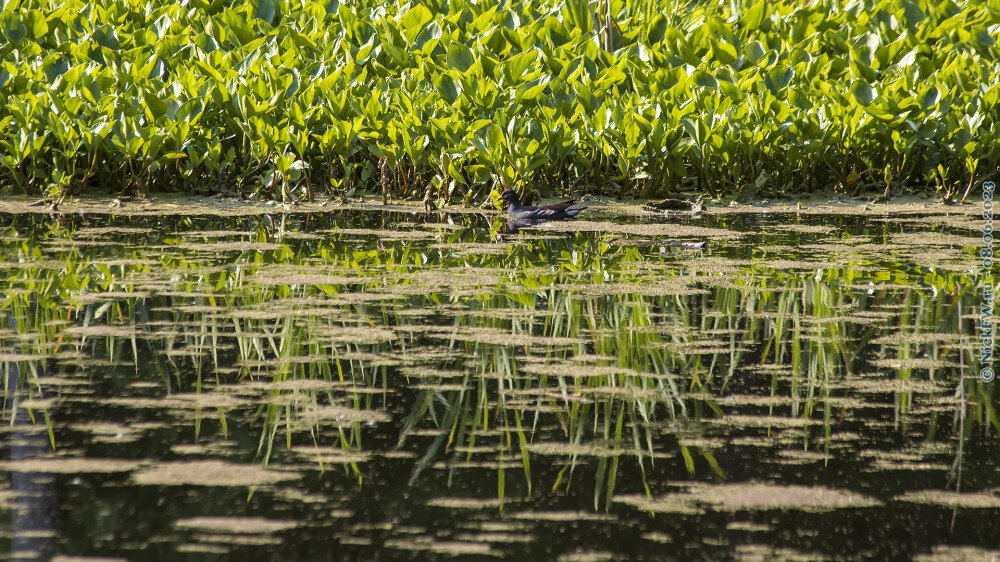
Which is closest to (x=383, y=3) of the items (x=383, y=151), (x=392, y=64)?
(x=392, y=64)

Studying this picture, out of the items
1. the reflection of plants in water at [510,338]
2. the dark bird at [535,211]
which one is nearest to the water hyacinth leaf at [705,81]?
the dark bird at [535,211]

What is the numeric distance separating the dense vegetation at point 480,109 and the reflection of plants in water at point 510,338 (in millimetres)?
1630

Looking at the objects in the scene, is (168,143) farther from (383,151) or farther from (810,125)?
(810,125)

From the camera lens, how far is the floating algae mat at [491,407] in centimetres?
183

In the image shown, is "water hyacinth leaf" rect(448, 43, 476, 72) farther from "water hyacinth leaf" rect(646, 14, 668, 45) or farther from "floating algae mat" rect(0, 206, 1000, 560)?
"floating algae mat" rect(0, 206, 1000, 560)

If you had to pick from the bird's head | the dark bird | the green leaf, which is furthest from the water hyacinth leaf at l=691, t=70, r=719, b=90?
the green leaf

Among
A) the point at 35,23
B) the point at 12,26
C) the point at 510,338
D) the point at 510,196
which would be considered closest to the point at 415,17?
the point at 510,196

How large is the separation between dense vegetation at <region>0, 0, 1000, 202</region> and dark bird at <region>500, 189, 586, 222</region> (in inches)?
13.2

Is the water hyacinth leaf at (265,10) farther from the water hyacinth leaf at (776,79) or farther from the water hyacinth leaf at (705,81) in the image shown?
the water hyacinth leaf at (776,79)

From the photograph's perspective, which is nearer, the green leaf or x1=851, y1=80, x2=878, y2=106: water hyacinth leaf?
x1=851, y1=80, x2=878, y2=106: water hyacinth leaf

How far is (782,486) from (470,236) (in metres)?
3.08

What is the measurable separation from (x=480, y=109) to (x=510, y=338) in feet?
11.2

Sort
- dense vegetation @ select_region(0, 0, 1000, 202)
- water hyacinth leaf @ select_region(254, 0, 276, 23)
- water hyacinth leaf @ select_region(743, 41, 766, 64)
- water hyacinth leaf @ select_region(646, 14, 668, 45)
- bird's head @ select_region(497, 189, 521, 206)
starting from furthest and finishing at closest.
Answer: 1. water hyacinth leaf @ select_region(254, 0, 276, 23)
2. water hyacinth leaf @ select_region(646, 14, 668, 45)
3. water hyacinth leaf @ select_region(743, 41, 766, 64)
4. dense vegetation @ select_region(0, 0, 1000, 202)
5. bird's head @ select_region(497, 189, 521, 206)

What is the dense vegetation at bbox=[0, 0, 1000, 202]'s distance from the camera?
19.6 feet
